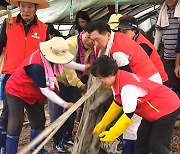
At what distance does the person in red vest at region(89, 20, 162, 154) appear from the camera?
4102mm

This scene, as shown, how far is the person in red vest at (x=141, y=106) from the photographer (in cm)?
358

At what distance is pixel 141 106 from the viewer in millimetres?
3795

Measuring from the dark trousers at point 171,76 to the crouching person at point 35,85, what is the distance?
197cm

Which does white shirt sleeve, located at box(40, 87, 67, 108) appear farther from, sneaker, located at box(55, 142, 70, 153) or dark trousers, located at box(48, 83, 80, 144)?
sneaker, located at box(55, 142, 70, 153)

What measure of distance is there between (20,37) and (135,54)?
1.32m

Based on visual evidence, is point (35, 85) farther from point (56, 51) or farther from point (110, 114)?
point (110, 114)

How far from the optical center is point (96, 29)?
13.5 feet

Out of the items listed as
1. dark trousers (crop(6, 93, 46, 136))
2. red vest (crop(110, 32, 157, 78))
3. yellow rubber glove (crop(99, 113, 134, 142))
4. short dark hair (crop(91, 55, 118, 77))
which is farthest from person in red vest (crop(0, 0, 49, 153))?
yellow rubber glove (crop(99, 113, 134, 142))

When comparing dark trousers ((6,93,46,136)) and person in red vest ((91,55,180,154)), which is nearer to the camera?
person in red vest ((91,55,180,154))

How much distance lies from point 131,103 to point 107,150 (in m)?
1.73

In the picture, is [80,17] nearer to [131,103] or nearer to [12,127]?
[12,127]

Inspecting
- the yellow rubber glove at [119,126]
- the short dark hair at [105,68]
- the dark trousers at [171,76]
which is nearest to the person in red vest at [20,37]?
the short dark hair at [105,68]

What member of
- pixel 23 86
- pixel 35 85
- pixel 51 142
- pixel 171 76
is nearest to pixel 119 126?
pixel 35 85

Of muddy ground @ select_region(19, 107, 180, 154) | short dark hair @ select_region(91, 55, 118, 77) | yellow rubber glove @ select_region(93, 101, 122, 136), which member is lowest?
muddy ground @ select_region(19, 107, 180, 154)
